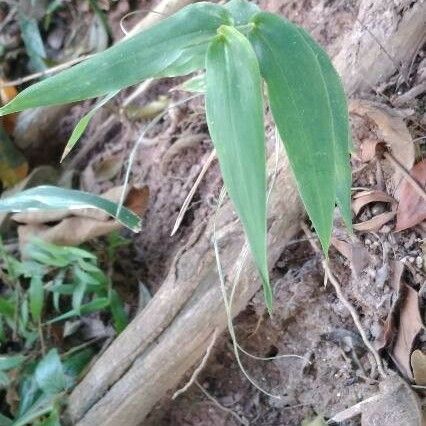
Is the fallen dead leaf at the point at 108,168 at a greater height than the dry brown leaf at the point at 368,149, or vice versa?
the dry brown leaf at the point at 368,149

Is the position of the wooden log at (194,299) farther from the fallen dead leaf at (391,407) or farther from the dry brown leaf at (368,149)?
the fallen dead leaf at (391,407)

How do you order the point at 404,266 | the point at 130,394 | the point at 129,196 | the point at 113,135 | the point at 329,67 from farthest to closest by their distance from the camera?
the point at 113,135
the point at 129,196
the point at 130,394
the point at 404,266
the point at 329,67

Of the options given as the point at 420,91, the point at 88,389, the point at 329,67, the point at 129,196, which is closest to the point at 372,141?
the point at 420,91

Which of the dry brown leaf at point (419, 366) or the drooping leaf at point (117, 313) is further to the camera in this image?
the drooping leaf at point (117, 313)

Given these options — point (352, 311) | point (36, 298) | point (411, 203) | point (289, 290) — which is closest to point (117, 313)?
point (36, 298)

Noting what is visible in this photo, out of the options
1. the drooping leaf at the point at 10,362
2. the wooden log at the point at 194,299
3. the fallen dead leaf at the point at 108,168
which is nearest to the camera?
the wooden log at the point at 194,299

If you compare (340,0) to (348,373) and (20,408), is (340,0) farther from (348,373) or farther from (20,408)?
(20,408)

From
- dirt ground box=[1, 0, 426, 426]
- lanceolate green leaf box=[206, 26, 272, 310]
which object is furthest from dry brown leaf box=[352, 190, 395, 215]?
lanceolate green leaf box=[206, 26, 272, 310]

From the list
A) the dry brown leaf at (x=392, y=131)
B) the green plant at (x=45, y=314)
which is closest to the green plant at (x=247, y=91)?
the dry brown leaf at (x=392, y=131)
